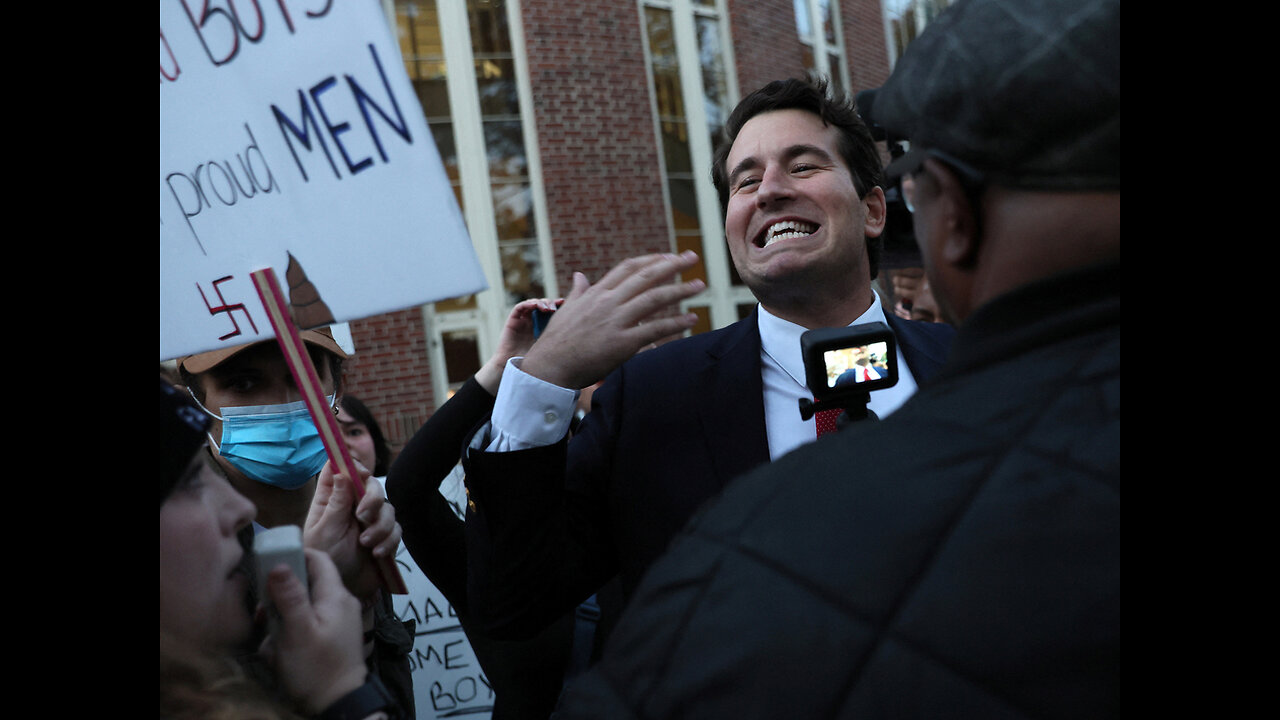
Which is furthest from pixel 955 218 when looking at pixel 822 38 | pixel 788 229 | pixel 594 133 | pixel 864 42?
pixel 864 42

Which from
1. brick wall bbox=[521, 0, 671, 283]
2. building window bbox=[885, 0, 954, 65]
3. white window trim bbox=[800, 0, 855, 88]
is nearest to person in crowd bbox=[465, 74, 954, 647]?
brick wall bbox=[521, 0, 671, 283]

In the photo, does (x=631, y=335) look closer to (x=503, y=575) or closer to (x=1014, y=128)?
(x=503, y=575)

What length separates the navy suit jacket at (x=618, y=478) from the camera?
1.62 m

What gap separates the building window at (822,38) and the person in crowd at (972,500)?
9.17 m

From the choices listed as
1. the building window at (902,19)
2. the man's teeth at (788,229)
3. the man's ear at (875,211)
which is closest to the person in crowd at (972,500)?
the man's teeth at (788,229)

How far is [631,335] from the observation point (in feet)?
4.83

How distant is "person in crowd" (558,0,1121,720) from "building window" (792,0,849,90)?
30.1ft

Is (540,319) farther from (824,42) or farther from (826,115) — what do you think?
(824,42)

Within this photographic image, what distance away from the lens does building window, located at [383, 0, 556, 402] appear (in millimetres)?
7414

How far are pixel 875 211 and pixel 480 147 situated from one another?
5800 millimetres
